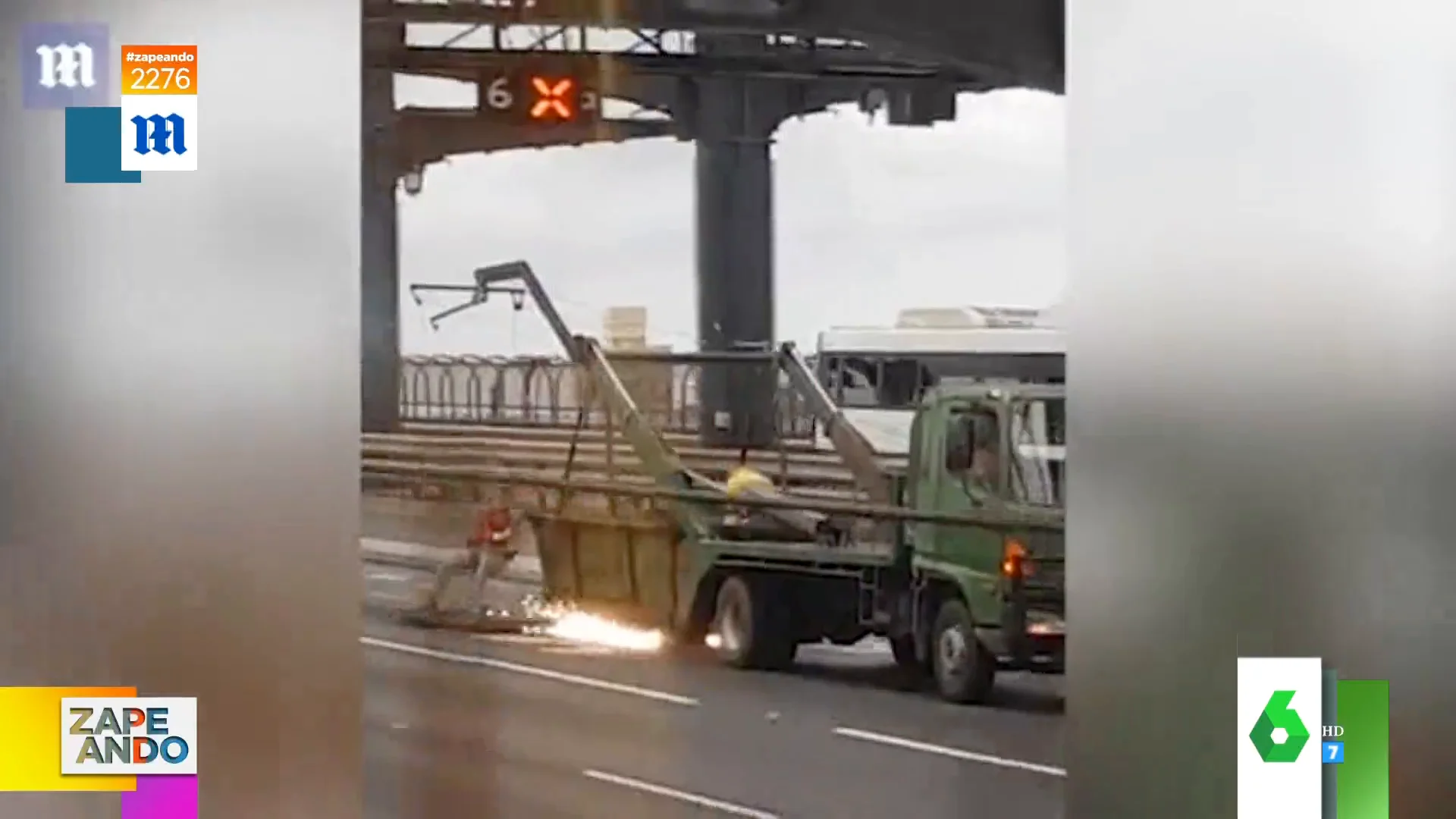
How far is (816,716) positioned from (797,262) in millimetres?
528

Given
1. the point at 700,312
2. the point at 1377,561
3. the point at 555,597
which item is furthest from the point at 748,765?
the point at 1377,561

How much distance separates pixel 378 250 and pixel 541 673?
1.69 feet

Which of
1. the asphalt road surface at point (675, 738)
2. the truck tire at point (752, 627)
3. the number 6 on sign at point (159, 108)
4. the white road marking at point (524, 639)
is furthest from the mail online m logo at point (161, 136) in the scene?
the truck tire at point (752, 627)

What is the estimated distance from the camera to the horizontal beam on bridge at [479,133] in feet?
6.18

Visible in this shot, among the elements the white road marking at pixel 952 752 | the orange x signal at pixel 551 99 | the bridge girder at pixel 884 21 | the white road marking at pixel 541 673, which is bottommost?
the white road marking at pixel 952 752

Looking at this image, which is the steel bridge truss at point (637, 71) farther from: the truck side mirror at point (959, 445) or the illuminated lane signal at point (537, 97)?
the truck side mirror at point (959, 445)

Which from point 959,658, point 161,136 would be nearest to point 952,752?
point 959,658

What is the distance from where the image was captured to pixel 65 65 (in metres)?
1.80

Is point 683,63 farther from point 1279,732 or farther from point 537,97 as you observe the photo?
point 1279,732

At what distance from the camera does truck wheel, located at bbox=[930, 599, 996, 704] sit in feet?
6.25

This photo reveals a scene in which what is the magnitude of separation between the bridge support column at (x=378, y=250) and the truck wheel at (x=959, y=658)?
657 mm

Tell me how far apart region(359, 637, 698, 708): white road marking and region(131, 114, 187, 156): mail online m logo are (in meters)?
0.58

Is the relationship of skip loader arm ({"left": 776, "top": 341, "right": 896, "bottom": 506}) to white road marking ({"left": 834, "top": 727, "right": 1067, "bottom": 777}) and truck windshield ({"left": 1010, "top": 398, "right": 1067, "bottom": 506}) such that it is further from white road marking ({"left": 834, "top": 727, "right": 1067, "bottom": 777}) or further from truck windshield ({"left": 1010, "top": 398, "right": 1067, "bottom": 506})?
white road marking ({"left": 834, "top": 727, "right": 1067, "bottom": 777})

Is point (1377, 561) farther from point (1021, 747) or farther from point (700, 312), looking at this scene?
point (700, 312)
